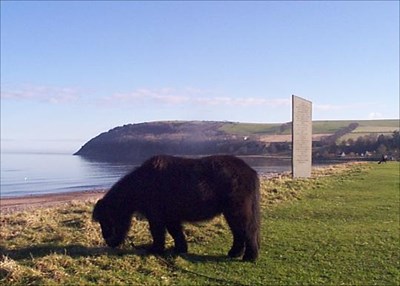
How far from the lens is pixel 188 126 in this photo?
63125 millimetres

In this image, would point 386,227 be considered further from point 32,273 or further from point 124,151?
point 124,151

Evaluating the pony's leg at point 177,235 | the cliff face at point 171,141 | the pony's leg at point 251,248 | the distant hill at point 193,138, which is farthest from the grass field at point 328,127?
the pony's leg at point 251,248

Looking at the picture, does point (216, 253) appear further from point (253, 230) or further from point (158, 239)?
point (158, 239)

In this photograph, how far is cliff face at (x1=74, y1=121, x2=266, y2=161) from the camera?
48.2 metres

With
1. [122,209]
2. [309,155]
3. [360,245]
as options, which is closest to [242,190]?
[122,209]

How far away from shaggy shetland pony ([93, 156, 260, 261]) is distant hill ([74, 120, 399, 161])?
1375 inches

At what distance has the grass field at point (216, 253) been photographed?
7242 mm

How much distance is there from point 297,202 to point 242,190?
7298 mm

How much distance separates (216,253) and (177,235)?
0.80 meters

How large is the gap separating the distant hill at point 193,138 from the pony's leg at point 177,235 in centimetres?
3483

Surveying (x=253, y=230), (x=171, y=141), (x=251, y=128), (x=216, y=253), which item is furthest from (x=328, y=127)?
(x=253, y=230)

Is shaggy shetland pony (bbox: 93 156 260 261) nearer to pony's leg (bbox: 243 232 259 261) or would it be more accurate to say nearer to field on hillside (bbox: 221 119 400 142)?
pony's leg (bbox: 243 232 259 261)

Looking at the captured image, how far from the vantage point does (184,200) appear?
27.7 feet

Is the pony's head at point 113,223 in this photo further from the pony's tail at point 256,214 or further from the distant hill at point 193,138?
the distant hill at point 193,138
